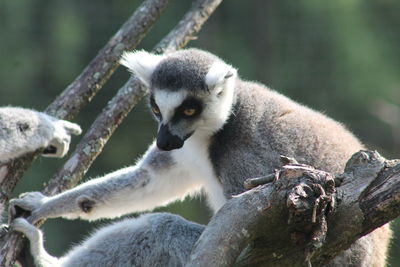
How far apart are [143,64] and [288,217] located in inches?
83.6

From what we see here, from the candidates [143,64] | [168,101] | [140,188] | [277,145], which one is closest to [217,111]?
[168,101]

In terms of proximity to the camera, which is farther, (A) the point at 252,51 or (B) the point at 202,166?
(A) the point at 252,51

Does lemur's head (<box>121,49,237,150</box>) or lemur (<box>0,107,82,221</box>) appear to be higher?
lemur's head (<box>121,49,237,150</box>)

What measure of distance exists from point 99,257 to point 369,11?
11.9 meters

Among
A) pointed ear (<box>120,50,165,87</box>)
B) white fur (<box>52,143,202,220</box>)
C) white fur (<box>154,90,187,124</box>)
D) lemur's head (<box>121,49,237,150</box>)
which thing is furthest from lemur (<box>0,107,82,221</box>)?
white fur (<box>154,90,187,124</box>)

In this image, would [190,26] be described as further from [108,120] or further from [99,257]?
[99,257]

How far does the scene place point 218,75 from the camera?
4.67 metres

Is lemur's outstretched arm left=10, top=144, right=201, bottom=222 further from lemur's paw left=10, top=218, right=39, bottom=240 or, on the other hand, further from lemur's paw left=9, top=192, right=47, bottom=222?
lemur's paw left=10, top=218, right=39, bottom=240

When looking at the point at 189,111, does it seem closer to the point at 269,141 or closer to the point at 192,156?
the point at 192,156

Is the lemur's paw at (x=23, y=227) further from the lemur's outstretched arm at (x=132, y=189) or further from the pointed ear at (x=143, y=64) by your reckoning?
the pointed ear at (x=143, y=64)

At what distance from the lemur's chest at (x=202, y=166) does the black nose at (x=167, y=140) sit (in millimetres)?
283

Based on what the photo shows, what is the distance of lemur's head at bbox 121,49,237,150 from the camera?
4.58 meters

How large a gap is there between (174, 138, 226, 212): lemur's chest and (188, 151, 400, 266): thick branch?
1.28m

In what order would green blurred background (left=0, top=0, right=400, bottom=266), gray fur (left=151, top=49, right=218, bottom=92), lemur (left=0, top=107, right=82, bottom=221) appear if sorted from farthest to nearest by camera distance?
green blurred background (left=0, top=0, right=400, bottom=266), lemur (left=0, top=107, right=82, bottom=221), gray fur (left=151, top=49, right=218, bottom=92)
